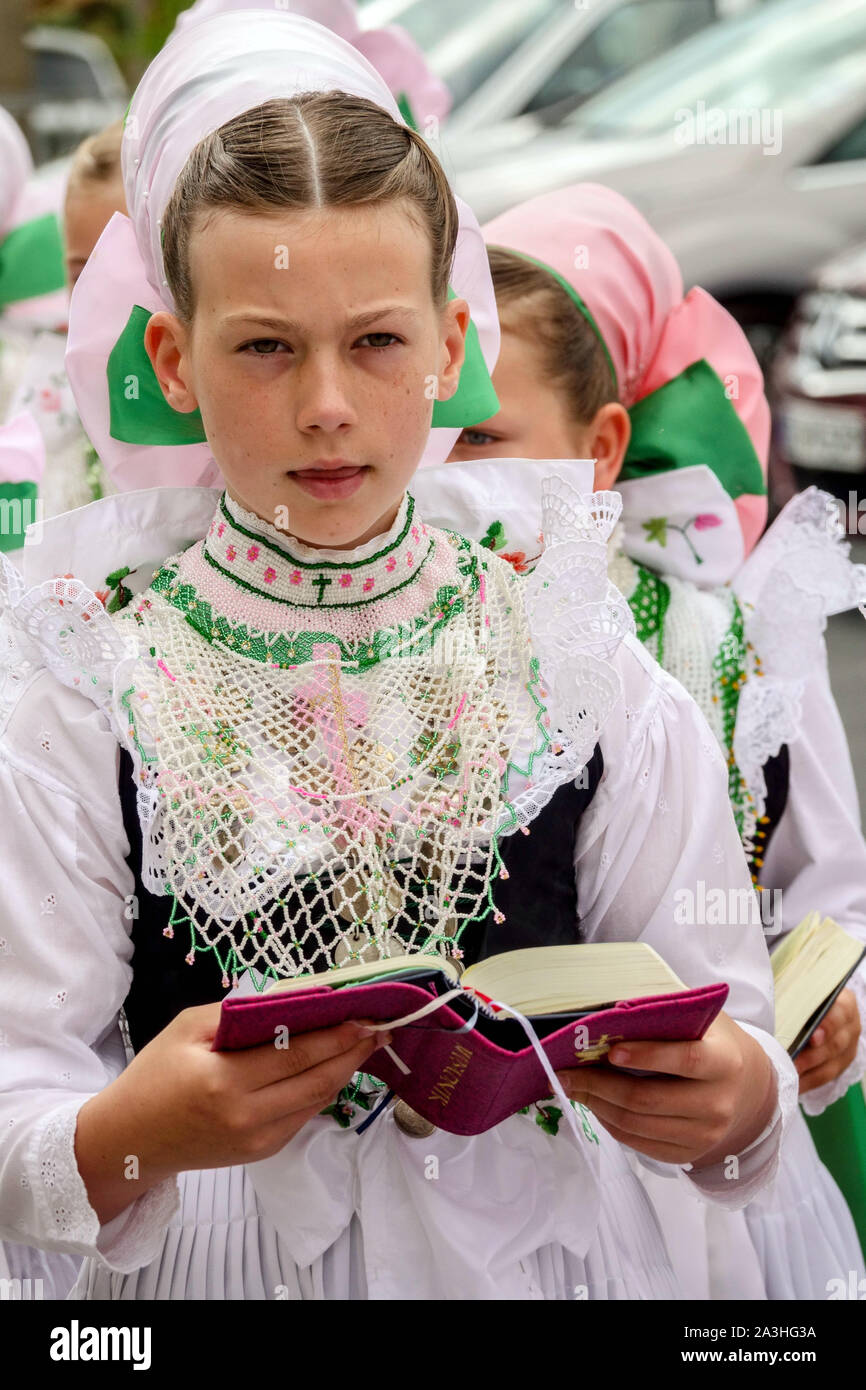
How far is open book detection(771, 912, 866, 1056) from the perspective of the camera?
77.6 inches

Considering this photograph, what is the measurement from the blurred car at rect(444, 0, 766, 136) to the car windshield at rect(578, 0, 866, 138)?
0.95 feet

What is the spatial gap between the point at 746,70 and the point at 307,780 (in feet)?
21.5

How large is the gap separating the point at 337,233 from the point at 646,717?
0.58 m

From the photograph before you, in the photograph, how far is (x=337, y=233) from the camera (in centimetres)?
151

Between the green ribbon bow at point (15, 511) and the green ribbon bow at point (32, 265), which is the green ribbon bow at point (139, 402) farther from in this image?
the green ribbon bow at point (32, 265)

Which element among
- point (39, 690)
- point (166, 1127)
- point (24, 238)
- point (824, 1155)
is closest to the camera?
point (166, 1127)

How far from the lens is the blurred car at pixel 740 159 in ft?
22.5

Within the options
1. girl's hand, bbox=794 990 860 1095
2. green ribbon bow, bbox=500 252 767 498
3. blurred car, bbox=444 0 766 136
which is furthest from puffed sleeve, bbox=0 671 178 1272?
blurred car, bbox=444 0 766 136

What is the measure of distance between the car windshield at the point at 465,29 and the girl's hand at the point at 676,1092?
23.9 ft

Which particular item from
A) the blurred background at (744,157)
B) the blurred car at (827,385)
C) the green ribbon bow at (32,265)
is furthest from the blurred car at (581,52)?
the green ribbon bow at (32,265)
